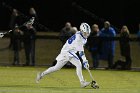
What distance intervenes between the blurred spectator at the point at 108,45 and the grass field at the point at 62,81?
2.53ft

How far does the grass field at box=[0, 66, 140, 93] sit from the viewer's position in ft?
54.4

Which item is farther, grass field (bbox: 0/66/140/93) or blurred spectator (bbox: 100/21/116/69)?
blurred spectator (bbox: 100/21/116/69)

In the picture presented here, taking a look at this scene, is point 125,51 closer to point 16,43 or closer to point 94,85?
point 16,43

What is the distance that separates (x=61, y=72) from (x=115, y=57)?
278 cm

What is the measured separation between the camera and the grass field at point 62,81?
54.4ft

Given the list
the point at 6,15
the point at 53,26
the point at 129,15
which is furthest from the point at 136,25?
the point at 6,15

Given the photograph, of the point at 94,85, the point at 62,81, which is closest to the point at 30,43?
the point at 62,81

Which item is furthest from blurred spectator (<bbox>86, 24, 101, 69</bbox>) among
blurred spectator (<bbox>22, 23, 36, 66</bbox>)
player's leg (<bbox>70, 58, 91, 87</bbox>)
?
player's leg (<bbox>70, 58, 91, 87</bbox>)

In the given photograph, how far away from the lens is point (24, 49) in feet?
82.1

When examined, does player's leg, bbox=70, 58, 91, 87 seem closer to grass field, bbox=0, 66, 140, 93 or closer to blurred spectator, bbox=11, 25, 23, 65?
grass field, bbox=0, 66, 140, 93

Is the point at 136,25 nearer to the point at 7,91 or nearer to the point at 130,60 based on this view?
the point at 130,60

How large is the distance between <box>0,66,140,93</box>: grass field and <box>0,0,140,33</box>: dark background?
9324 mm

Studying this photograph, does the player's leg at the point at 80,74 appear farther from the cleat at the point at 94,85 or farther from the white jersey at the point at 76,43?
the white jersey at the point at 76,43

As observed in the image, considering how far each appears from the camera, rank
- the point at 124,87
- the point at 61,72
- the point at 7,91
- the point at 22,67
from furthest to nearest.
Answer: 1. the point at 22,67
2. the point at 61,72
3. the point at 124,87
4. the point at 7,91
